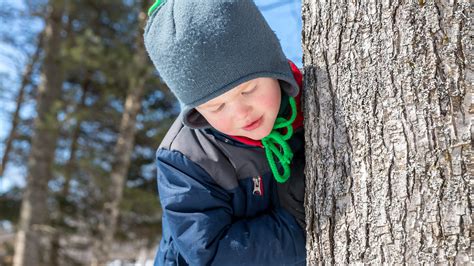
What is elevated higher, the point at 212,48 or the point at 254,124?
the point at 212,48

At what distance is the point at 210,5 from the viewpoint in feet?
4.89

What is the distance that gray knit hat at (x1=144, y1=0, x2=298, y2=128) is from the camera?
4.84ft

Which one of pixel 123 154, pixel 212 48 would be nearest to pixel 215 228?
pixel 212 48

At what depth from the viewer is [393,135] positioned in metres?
1.21

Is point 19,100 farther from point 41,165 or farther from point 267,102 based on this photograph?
point 267,102

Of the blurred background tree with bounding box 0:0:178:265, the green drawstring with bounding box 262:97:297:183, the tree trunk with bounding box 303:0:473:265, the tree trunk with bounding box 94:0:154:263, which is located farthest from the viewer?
the blurred background tree with bounding box 0:0:178:265

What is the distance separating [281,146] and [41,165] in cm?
723

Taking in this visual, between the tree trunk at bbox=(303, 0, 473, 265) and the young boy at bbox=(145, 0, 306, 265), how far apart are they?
20 cm

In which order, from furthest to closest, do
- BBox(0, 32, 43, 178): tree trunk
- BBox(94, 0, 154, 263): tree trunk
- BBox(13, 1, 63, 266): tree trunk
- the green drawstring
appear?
BBox(0, 32, 43, 178): tree trunk < BBox(13, 1, 63, 266): tree trunk < BBox(94, 0, 154, 263): tree trunk < the green drawstring

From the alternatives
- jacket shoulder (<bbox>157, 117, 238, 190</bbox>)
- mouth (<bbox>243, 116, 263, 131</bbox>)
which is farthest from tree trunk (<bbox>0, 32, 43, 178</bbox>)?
mouth (<bbox>243, 116, 263, 131</bbox>)

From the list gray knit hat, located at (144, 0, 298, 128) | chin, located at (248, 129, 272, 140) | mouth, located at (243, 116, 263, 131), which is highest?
gray knit hat, located at (144, 0, 298, 128)

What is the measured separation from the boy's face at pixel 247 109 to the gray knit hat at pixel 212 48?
1.4 inches

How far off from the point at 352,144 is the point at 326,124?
11cm

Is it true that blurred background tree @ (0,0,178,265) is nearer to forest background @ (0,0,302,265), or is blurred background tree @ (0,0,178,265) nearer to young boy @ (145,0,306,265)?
forest background @ (0,0,302,265)
